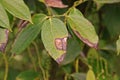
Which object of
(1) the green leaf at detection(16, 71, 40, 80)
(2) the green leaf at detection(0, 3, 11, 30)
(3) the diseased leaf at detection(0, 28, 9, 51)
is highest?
(2) the green leaf at detection(0, 3, 11, 30)

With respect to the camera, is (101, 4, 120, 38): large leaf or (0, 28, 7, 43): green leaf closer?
(0, 28, 7, 43): green leaf

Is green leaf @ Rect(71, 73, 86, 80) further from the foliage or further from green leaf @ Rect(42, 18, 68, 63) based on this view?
green leaf @ Rect(42, 18, 68, 63)

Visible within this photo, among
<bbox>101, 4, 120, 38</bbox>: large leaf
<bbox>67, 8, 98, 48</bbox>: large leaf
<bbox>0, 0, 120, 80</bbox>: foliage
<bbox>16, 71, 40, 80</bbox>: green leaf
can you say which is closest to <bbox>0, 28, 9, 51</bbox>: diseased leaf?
<bbox>0, 0, 120, 80</bbox>: foliage

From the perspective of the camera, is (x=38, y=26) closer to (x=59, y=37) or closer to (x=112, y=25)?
(x=59, y=37)

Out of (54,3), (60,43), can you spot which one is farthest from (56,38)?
(54,3)

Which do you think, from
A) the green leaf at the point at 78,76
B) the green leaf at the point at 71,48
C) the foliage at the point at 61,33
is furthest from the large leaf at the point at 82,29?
the green leaf at the point at 78,76

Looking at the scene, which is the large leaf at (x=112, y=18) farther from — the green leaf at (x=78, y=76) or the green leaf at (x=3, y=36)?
the green leaf at (x=3, y=36)

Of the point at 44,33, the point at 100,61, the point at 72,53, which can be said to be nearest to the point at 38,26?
the point at 44,33

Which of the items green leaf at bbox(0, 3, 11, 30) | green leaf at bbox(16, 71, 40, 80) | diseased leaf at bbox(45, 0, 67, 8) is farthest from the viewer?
green leaf at bbox(16, 71, 40, 80)

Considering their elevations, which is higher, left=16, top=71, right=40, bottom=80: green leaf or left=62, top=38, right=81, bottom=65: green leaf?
left=62, top=38, right=81, bottom=65: green leaf
